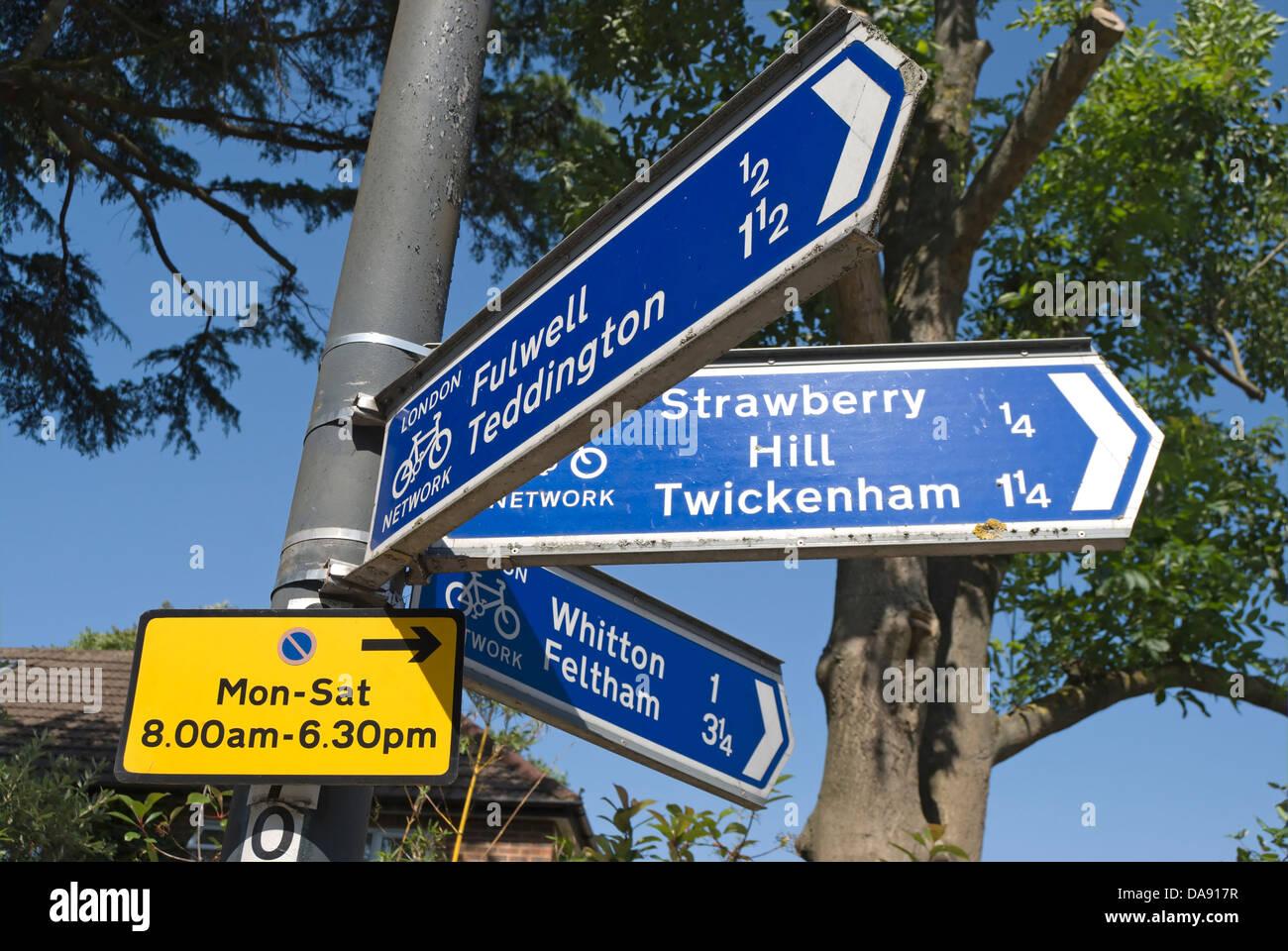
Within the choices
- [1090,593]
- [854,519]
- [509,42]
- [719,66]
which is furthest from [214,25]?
[854,519]

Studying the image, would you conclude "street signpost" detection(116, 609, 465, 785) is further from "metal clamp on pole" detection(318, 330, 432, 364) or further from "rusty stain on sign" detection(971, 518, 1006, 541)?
"rusty stain on sign" detection(971, 518, 1006, 541)

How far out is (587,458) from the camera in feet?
7.82

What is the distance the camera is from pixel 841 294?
23.3ft

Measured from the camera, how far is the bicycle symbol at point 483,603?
2.66 meters

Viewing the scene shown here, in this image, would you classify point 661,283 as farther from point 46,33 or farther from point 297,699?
point 46,33

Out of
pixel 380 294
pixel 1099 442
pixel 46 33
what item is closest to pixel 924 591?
pixel 1099 442

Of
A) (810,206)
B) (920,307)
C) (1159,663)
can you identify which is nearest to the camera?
(810,206)

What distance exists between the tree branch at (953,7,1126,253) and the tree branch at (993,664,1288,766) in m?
3.30

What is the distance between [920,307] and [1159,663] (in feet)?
11.1

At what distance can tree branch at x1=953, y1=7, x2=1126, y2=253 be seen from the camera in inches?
265

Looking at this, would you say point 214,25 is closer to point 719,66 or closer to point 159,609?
point 719,66

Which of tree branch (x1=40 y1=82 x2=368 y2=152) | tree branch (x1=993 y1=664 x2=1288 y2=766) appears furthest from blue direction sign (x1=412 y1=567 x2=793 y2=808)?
tree branch (x1=40 y1=82 x2=368 y2=152)

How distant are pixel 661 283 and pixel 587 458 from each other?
0.67 m

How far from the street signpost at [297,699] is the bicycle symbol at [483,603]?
59cm
